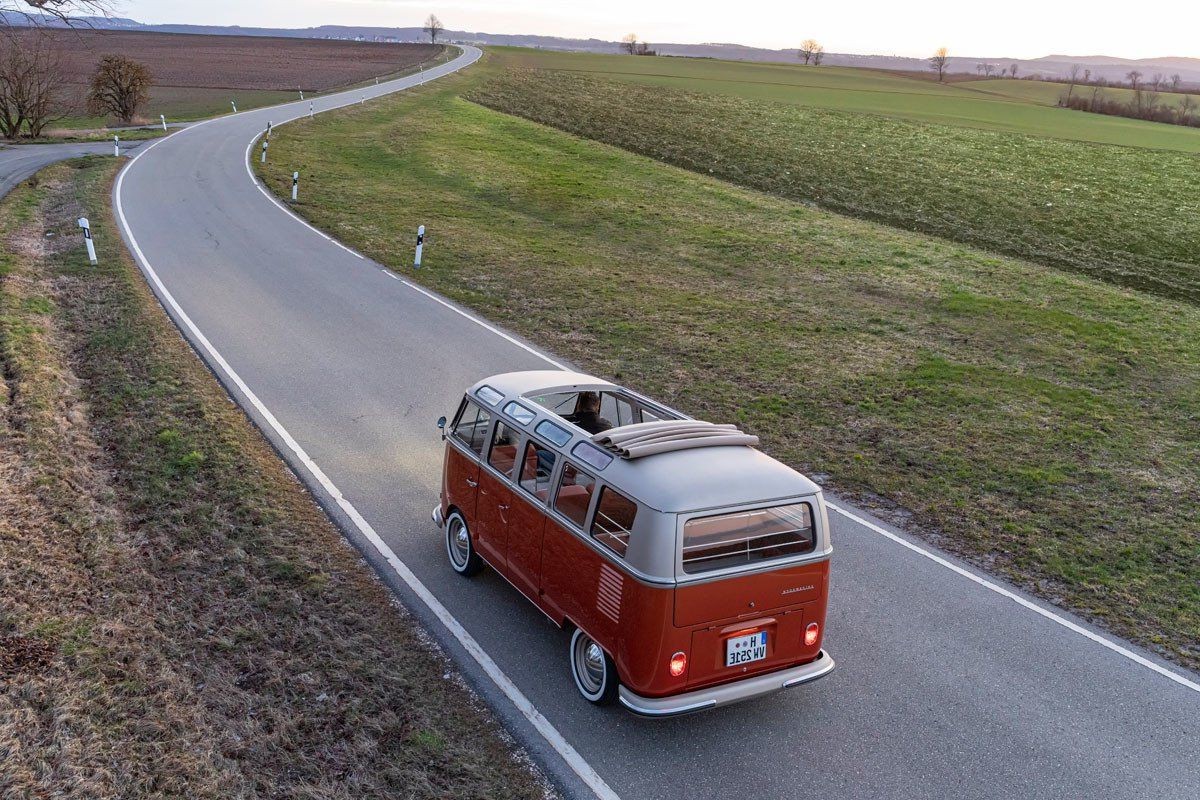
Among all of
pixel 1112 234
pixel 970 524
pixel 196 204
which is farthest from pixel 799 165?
pixel 970 524

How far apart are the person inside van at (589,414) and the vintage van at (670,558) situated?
1003 mm

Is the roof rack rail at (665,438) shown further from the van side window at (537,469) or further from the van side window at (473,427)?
the van side window at (473,427)

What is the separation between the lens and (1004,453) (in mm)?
11938

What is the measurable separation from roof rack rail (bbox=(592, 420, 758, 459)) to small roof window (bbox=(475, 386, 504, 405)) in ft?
5.02

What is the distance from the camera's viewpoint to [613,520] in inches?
261

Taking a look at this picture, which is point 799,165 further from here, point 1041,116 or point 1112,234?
point 1041,116

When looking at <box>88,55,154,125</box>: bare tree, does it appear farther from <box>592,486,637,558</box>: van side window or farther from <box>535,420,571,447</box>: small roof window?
<box>592,486,637,558</box>: van side window

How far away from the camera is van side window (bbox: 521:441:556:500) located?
24.5 feet

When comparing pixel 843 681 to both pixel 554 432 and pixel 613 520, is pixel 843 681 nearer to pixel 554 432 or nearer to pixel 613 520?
pixel 613 520

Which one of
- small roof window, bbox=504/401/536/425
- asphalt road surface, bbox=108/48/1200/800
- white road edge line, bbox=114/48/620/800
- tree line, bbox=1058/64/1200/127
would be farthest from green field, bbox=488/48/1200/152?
small roof window, bbox=504/401/536/425

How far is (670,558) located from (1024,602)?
4487 millimetres

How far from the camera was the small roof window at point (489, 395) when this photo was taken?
834cm

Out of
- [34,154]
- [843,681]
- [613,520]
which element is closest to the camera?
[613,520]

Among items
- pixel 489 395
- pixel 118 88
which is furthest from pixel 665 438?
pixel 118 88
